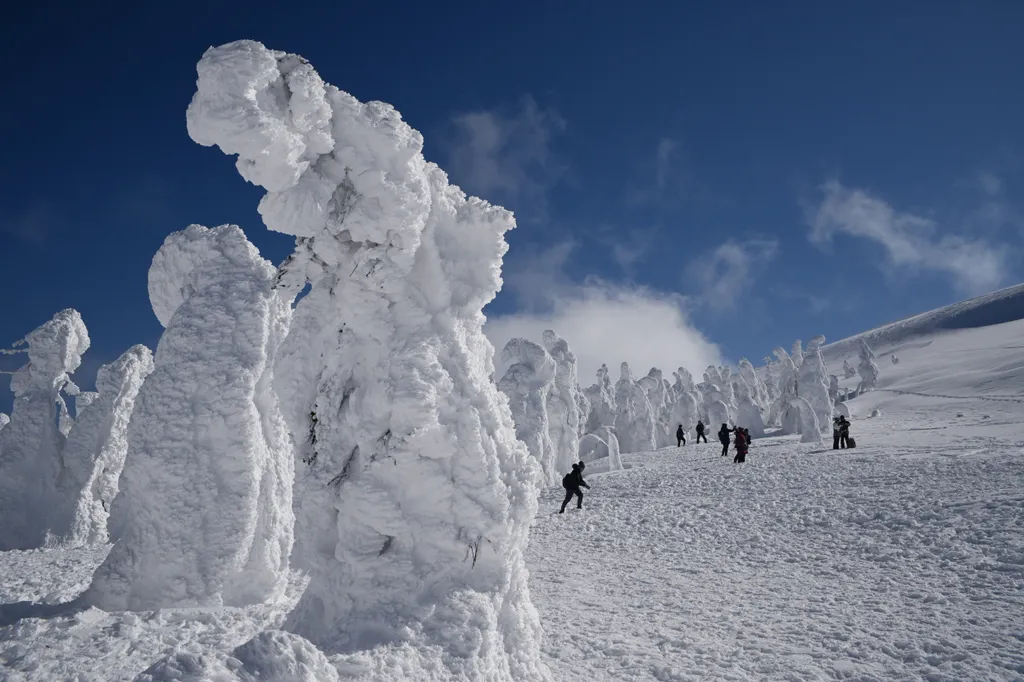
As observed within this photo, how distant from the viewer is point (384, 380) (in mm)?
6000

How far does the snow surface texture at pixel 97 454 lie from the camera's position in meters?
16.9

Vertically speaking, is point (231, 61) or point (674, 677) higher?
point (231, 61)

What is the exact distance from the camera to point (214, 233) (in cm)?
1073

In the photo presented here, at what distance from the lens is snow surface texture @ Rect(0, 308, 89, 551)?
629 inches

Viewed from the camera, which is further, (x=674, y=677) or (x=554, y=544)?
(x=554, y=544)

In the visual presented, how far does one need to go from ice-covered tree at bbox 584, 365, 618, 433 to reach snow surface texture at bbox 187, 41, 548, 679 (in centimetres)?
4381

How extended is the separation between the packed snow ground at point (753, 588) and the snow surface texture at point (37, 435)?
1937mm

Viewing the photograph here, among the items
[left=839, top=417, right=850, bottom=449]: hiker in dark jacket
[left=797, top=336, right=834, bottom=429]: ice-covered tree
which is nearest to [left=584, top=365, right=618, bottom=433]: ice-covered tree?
[left=797, top=336, right=834, bottom=429]: ice-covered tree

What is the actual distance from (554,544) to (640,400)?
29.1 metres

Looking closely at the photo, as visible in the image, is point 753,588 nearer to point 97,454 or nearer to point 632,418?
point 97,454

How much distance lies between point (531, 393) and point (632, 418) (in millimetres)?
19416

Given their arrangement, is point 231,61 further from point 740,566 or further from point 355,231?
point 740,566

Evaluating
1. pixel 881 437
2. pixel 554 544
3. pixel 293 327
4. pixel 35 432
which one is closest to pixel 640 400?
pixel 881 437

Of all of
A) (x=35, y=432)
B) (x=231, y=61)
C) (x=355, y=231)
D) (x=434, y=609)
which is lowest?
(x=434, y=609)
